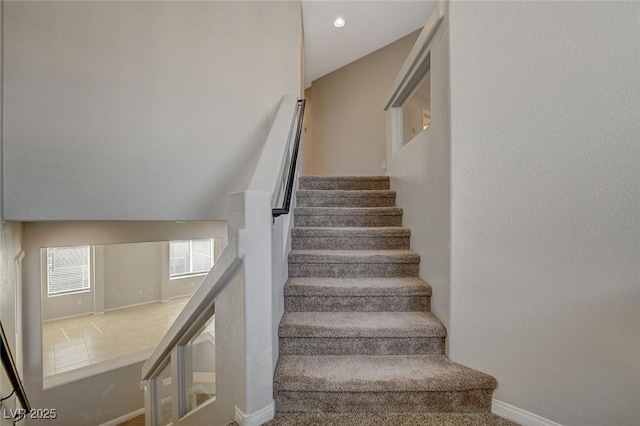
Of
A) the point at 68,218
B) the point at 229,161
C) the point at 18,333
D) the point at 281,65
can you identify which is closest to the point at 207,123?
the point at 229,161

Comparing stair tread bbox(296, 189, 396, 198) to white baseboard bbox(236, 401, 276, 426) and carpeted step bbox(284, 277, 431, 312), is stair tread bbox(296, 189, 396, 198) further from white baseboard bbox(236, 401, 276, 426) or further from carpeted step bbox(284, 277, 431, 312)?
white baseboard bbox(236, 401, 276, 426)

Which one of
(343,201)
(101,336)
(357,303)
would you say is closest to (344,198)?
(343,201)

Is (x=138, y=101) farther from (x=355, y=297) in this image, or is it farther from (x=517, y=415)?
(x=517, y=415)

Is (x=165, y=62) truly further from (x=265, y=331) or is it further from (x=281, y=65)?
(x=265, y=331)

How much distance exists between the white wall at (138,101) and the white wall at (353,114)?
1.99 metres

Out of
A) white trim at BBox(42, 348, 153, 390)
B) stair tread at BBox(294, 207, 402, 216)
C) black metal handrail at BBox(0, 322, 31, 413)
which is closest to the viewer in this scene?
black metal handrail at BBox(0, 322, 31, 413)

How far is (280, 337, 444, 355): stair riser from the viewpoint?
1.48 metres

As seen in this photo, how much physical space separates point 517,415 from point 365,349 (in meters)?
0.75

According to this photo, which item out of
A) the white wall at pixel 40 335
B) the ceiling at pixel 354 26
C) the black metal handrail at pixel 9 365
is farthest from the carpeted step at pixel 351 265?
the ceiling at pixel 354 26

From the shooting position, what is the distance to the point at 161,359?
63.6 inches

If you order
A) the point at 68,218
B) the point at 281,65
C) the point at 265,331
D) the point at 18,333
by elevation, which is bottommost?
the point at 18,333

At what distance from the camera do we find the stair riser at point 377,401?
1.26 m

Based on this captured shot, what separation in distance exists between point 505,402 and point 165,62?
3485mm

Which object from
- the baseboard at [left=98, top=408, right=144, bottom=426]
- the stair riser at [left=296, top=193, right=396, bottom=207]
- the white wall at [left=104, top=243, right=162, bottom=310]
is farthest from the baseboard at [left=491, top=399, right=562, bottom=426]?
the white wall at [left=104, top=243, right=162, bottom=310]
